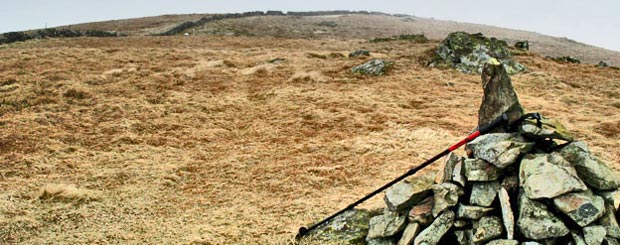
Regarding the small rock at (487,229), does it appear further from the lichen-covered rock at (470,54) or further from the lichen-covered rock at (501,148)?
the lichen-covered rock at (470,54)

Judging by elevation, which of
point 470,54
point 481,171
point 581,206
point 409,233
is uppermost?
point 470,54

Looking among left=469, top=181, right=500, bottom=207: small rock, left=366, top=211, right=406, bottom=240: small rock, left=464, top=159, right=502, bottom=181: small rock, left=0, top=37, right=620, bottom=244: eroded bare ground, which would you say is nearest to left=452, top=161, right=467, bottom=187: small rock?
left=464, top=159, right=502, bottom=181: small rock

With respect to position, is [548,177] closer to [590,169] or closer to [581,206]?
[581,206]

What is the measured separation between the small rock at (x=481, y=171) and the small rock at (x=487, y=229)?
2.58 feet

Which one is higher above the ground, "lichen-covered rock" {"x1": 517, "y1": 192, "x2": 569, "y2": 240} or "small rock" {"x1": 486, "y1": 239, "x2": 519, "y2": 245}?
"lichen-covered rock" {"x1": 517, "y1": 192, "x2": 569, "y2": 240}

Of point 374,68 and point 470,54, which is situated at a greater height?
point 470,54

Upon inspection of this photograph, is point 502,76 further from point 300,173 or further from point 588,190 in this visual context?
point 300,173

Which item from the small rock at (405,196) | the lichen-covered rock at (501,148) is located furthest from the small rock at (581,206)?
the small rock at (405,196)

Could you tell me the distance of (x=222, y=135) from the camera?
783 inches

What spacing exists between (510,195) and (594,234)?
4.99 feet

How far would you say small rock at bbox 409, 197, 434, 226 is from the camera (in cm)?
889

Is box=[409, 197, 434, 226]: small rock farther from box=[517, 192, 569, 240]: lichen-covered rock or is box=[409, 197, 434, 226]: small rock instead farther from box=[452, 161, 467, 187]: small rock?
box=[517, 192, 569, 240]: lichen-covered rock

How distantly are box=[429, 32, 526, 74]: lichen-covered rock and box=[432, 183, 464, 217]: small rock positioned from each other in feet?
75.3

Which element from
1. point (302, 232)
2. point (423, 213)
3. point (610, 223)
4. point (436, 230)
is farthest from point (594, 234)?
point (302, 232)
